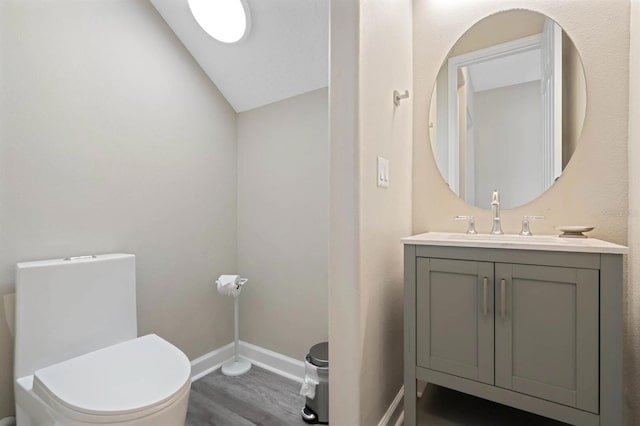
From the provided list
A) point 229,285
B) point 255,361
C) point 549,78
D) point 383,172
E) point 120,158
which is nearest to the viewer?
point 383,172

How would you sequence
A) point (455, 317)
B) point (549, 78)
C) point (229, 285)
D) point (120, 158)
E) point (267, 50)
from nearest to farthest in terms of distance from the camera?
point (455, 317) < point (549, 78) < point (120, 158) < point (267, 50) < point (229, 285)

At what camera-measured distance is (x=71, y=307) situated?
1299 mm

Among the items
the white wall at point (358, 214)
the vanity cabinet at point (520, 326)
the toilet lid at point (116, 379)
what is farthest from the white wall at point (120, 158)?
the vanity cabinet at point (520, 326)

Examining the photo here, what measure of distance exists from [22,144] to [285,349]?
5.75ft

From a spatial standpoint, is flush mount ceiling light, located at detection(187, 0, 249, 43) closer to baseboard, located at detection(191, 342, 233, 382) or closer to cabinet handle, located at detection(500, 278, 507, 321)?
cabinet handle, located at detection(500, 278, 507, 321)

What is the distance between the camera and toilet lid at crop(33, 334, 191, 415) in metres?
0.94

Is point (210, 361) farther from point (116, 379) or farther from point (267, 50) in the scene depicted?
point (267, 50)

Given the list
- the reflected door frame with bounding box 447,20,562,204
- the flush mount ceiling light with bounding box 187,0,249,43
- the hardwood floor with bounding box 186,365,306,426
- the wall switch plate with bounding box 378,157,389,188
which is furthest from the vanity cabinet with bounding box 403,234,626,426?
the flush mount ceiling light with bounding box 187,0,249,43

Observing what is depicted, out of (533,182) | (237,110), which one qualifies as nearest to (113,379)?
(237,110)

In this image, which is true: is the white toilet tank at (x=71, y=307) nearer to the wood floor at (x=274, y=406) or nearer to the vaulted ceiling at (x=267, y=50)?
→ the wood floor at (x=274, y=406)

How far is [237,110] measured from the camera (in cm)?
219

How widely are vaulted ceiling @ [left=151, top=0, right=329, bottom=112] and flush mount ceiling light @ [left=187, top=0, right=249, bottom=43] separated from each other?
0.13 ft

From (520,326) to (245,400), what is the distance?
1.45 meters

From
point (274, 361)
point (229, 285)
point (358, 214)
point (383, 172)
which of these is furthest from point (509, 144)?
point (274, 361)
